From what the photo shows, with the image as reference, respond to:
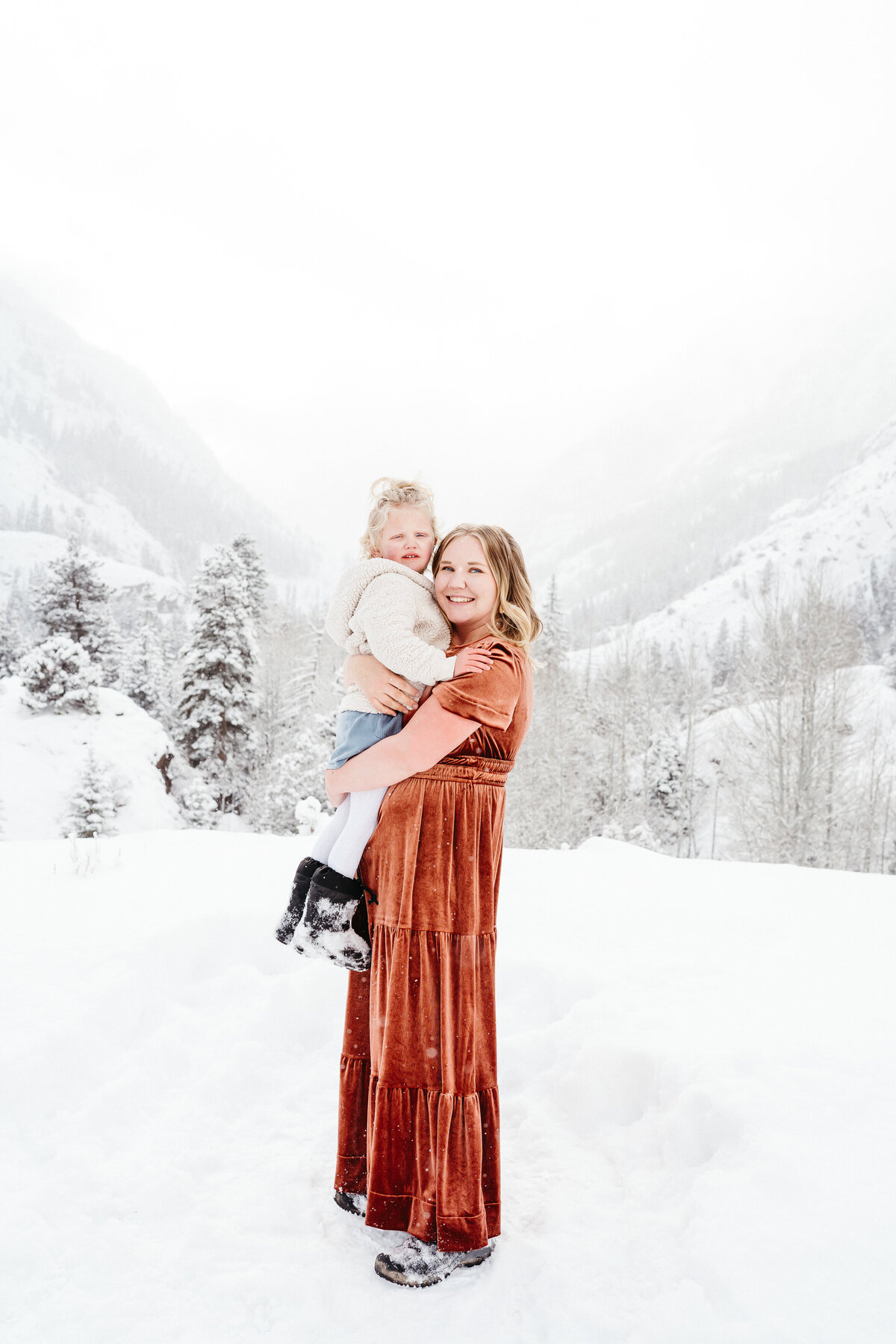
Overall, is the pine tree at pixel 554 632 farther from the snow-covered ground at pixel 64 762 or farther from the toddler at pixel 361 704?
the toddler at pixel 361 704

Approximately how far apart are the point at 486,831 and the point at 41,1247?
1.90 meters

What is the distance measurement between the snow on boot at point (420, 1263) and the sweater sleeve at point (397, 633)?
1766 mm

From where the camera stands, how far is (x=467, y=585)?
2.48 meters

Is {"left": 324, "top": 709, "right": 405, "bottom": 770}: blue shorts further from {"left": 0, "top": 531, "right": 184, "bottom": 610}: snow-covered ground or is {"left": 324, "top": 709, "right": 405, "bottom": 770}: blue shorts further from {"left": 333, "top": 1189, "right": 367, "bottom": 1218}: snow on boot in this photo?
{"left": 0, "top": 531, "right": 184, "bottom": 610}: snow-covered ground

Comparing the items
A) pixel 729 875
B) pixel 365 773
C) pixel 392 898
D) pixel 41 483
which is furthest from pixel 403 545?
pixel 41 483

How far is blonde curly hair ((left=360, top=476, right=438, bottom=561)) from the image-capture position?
271 cm

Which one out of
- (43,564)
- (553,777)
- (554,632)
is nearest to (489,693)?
(553,777)

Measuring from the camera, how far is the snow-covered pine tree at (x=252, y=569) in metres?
27.7

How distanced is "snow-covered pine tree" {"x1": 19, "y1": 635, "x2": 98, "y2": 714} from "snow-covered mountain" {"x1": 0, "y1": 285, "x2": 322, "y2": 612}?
9527 centimetres

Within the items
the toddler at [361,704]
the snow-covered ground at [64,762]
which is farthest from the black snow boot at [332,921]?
the snow-covered ground at [64,762]

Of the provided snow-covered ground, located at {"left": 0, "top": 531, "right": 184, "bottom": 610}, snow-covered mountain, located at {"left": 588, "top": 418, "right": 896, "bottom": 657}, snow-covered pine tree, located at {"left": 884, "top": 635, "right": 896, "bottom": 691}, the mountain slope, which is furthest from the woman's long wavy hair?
the mountain slope

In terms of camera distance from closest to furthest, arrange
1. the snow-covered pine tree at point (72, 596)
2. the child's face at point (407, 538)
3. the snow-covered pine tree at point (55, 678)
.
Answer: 1. the child's face at point (407, 538)
2. the snow-covered pine tree at point (55, 678)
3. the snow-covered pine tree at point (72, 596)

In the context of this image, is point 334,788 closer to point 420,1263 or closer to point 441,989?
point 441,989

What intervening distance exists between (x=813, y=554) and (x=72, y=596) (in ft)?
288
